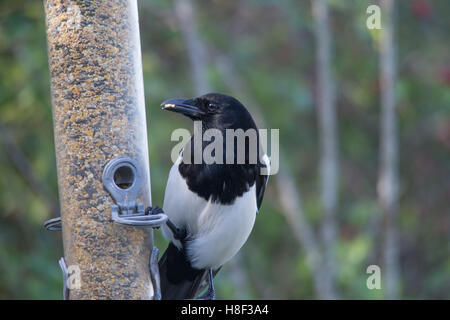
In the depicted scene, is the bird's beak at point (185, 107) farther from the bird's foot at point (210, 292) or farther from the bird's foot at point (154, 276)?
the bird's foot at point (210, 292)

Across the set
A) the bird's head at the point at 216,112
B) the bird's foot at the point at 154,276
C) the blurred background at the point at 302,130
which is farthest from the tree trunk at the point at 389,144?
the bird's foot at the point at 154,276

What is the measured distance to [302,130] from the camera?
718 cm

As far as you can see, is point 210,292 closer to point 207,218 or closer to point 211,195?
point 207,218

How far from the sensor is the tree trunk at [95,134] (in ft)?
10.2

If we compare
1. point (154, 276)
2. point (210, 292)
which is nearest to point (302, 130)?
point (210, 292)

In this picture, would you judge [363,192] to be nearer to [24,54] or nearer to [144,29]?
[144,29]

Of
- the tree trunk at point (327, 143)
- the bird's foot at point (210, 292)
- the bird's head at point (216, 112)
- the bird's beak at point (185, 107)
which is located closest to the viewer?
the bird's beak at point (185, 107)

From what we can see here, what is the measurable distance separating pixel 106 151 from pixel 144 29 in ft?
12.4

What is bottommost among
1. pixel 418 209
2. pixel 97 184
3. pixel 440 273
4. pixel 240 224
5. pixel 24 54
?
pixel 440 273

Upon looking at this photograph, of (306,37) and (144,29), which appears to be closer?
(144,29)

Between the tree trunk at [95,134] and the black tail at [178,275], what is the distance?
86 centimetres

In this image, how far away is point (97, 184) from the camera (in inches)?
124
